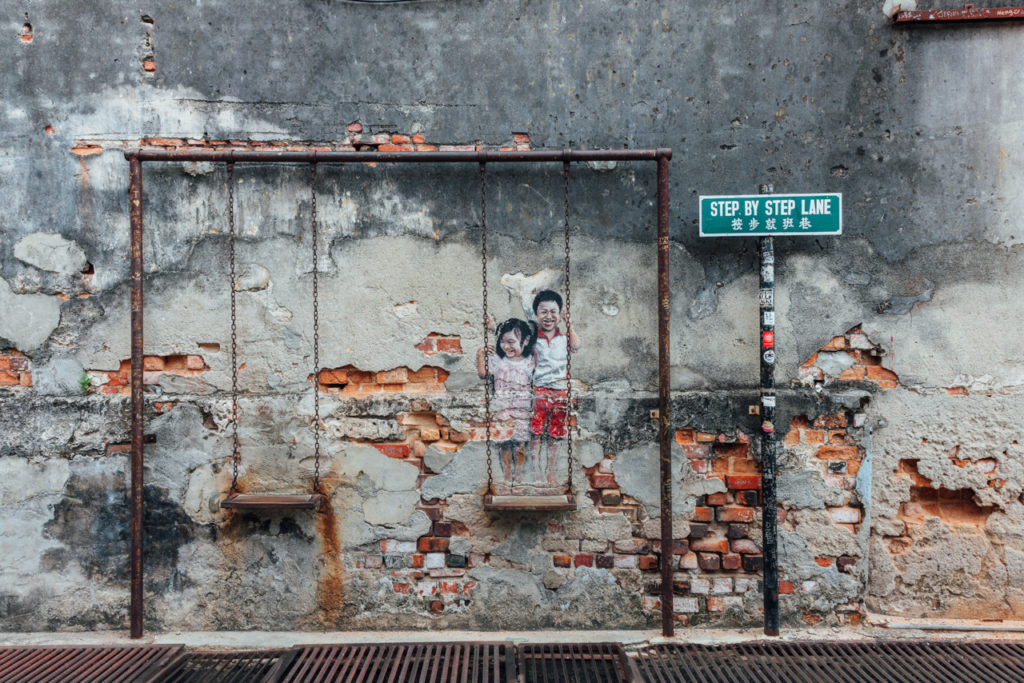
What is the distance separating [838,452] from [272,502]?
268 centimetres

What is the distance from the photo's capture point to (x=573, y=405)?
9.49ft

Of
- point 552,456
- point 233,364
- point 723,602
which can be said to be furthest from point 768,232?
point 233,364

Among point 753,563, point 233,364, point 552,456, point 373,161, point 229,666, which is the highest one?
point 373,161

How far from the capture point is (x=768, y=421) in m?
2.80

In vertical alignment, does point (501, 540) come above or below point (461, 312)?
below

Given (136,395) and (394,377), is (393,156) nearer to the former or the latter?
(394,377)

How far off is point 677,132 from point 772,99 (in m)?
0.48

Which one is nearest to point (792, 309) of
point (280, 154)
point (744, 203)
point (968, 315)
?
point (744, 203)

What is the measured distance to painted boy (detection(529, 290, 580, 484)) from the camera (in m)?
2.90

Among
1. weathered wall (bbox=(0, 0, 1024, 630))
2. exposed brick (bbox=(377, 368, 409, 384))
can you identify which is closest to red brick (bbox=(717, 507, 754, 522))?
weathered wall (bbox=(0, 0, 1024, 630))

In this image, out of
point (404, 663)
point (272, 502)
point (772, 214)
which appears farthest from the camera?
point (772, 214)

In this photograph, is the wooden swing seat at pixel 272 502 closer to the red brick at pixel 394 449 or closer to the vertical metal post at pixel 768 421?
the red brick at pixel 394 449

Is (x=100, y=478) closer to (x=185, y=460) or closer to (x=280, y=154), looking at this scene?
(x=185, y=460)

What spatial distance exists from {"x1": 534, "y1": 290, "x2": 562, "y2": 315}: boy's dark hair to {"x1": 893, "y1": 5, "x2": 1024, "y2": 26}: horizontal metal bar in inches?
81.6
